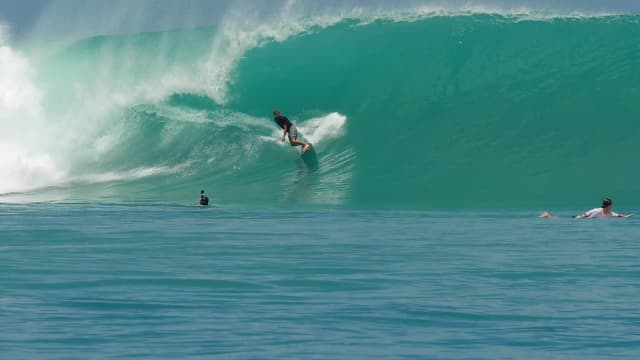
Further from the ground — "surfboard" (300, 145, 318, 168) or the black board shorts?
the black board shorts

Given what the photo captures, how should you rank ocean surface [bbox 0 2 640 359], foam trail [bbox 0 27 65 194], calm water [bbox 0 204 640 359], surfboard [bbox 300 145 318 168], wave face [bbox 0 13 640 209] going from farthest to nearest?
1. foam trail [bbox 0 27 65 194]
2. surfboard [bbox 300 145 318 168]
3. wave face [bbox 0 13 640 209]
4. ocean surface [bbox 0 2 640 359]
5. calm water [bbox 0 204 640 359]

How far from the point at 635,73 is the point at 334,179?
7266mm

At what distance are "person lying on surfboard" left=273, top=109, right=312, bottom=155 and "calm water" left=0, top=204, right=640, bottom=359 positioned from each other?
6724mm

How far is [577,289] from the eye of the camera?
31.3 ft

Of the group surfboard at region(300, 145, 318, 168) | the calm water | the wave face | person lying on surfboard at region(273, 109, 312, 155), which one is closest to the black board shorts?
person lying on surfboard at region(273, 109, 312, 155)

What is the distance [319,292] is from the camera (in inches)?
368

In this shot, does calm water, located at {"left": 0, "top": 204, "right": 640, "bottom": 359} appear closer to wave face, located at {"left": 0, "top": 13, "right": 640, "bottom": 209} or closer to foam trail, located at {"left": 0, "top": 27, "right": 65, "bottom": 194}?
wave face, located at {"left": 0, "top": 13, "right": 640, "bottom": 209}

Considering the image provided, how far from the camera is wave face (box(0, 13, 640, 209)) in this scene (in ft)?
76.6

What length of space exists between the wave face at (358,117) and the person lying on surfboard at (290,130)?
0.38 m

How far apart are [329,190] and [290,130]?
1.51 m

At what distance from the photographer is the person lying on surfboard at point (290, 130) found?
2262 cm

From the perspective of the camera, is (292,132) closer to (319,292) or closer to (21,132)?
(21,132)

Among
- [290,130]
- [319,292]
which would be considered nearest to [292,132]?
[290,130]

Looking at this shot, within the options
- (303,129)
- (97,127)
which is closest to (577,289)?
(303,129)
